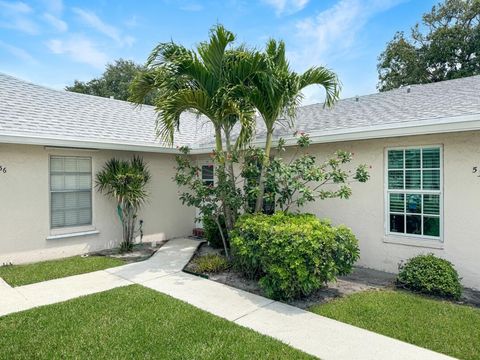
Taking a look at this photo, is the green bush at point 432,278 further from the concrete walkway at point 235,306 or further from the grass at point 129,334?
the grass at point 129,334

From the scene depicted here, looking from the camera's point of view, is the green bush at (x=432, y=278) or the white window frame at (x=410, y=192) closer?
the green bush at (x=432, y=278)

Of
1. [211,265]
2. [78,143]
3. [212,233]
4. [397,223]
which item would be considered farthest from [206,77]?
[397,223]

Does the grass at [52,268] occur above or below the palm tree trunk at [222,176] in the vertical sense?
below

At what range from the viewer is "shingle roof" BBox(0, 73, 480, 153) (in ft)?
22.8

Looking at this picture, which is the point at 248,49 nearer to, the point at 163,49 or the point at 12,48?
the point at 163,49

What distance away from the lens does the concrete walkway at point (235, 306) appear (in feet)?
12.8

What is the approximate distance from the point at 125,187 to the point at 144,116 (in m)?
4.42

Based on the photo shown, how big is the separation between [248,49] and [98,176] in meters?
5.51

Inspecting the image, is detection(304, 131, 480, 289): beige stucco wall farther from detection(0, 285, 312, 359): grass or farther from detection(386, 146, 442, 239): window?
detection(0, 285, 312, 359): grass

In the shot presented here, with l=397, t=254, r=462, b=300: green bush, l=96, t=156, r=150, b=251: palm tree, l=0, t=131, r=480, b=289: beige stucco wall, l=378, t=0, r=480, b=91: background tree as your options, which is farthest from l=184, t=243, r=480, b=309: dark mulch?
l=378, t=0, r=480, b=91: background tree

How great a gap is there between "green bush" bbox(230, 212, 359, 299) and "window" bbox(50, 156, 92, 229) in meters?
5.38

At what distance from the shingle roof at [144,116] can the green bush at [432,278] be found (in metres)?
2.66

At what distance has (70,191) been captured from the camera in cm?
870

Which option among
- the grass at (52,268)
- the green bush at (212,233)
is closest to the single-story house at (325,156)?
the grass at (52,268)
